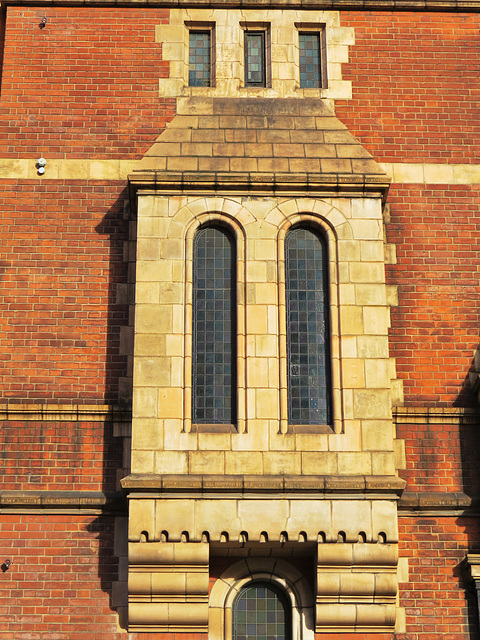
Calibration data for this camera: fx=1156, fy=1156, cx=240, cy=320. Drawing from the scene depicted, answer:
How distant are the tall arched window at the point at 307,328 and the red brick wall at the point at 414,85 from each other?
2379 millimetres

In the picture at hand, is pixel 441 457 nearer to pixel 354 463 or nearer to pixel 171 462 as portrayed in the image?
pixel 354 463

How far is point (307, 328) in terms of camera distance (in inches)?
631

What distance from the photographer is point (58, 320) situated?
16750mm

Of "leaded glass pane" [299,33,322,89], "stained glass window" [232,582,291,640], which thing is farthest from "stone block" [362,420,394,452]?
"leaded glass pane" [299,33,322,89]

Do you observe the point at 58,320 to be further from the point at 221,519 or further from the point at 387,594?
the point at 387,594

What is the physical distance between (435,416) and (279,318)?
268 centimetres

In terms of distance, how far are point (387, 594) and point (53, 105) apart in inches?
351

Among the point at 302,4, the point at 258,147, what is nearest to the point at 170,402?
the point at 258,147

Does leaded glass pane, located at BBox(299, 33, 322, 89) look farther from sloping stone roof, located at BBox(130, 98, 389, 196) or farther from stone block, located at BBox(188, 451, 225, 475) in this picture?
stone block, located at BBox(188, 451, 225, 475)

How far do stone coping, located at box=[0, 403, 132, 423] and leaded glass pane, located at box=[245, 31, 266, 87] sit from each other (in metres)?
5.72

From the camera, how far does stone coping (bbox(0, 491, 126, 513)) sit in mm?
15688

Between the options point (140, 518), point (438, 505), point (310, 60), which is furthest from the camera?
point (310, 60)

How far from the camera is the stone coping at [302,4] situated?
18453 mm

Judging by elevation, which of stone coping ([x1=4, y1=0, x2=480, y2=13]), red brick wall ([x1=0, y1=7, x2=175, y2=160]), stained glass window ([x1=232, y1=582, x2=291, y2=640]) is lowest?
stained glass window ([x1=232, y1=582, x2=291, y2=640])
